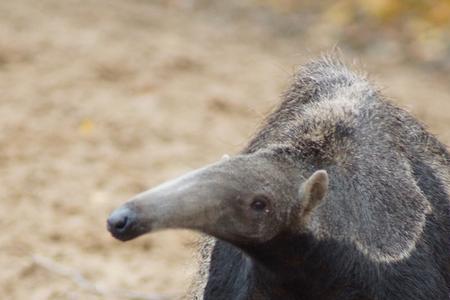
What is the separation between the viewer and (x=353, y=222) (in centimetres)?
528

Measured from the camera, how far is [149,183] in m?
9.12

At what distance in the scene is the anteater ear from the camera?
5047mm

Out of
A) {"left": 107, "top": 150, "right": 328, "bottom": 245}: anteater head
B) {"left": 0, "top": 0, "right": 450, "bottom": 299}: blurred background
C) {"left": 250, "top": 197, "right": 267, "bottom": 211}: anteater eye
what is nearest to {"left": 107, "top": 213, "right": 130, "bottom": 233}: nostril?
{"left": 107, "top": 150, "right": 328, "bottom": 245}: anteater head

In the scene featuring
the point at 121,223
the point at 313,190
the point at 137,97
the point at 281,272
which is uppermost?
the point at 313,190

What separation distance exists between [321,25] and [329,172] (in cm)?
805

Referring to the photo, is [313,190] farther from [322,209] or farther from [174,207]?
[174,207]

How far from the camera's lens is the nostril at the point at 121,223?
14.8 feet

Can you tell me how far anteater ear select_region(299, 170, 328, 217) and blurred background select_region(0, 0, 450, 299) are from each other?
1.69 m

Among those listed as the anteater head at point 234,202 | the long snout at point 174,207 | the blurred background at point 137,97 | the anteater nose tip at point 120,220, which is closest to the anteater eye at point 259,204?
the anteater head at point 234,202

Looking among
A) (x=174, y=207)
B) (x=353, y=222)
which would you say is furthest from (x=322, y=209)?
(x=174, y=207)

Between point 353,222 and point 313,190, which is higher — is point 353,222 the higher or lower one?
the lower one

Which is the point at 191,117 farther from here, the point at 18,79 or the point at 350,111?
the point at 350,111

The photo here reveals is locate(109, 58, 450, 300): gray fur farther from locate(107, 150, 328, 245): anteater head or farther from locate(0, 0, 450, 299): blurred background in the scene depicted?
locate(0, 0, 450, 299): blurred background

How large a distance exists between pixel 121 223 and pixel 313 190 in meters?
0.93
